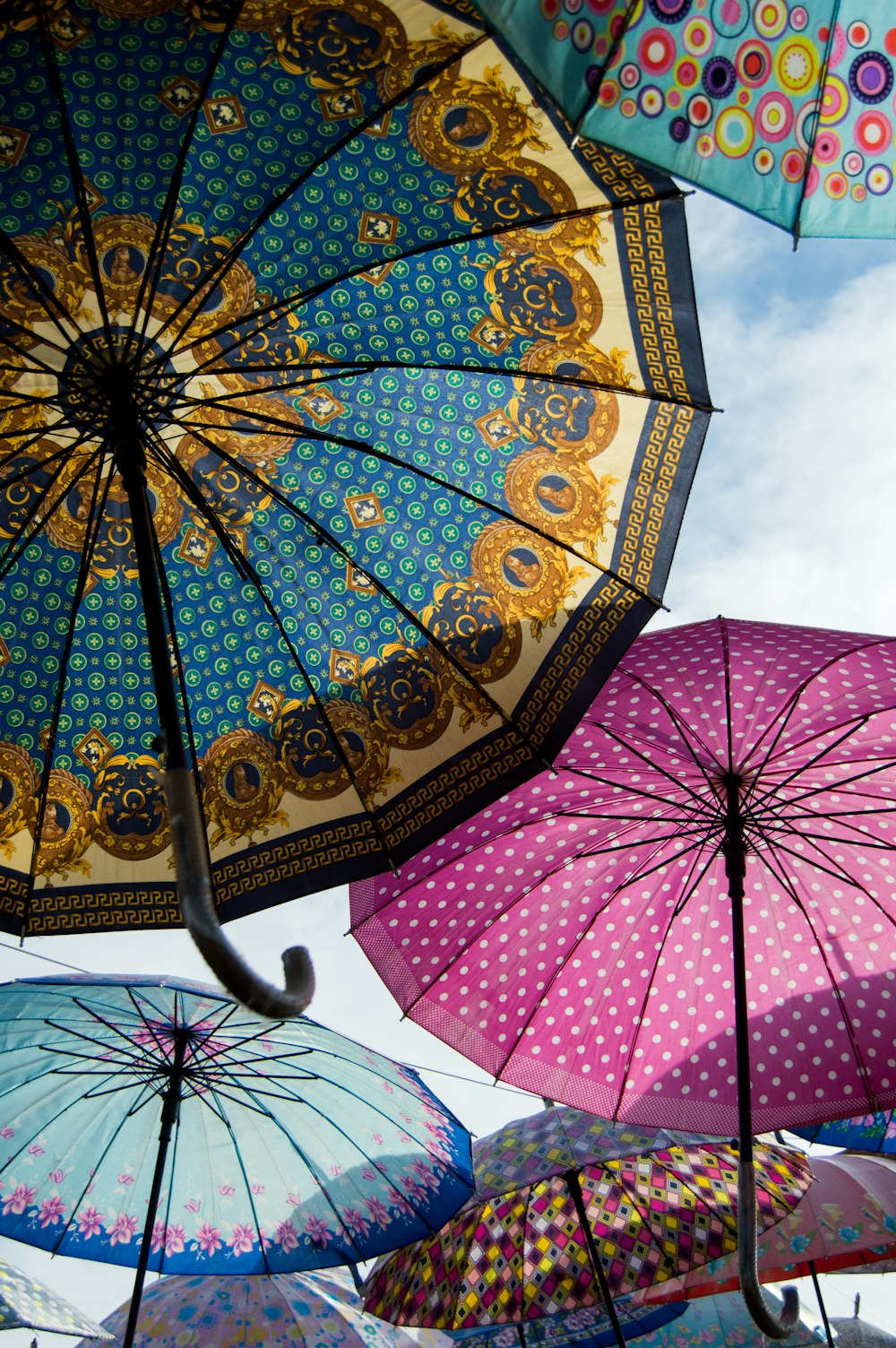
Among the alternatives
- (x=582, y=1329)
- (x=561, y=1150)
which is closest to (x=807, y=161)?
(x=561, y=1150)

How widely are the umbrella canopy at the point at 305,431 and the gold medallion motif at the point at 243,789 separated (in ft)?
0.04

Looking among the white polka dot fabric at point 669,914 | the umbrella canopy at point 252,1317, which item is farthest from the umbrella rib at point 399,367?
the umbrella canopy at point 252,1317

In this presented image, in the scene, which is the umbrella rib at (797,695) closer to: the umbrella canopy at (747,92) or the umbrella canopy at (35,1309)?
the umbrella canopy at (747,92)

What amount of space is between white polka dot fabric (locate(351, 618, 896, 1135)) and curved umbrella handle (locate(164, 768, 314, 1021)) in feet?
7.90

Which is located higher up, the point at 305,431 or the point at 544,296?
the point at 544,296

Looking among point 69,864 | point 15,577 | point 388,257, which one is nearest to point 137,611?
point 15,577

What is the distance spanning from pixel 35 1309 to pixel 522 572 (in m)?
5.43

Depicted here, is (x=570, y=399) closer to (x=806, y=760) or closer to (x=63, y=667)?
(x=806, y=760)

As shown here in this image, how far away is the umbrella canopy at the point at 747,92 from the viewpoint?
2672 mm

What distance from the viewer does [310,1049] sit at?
5.53 meters

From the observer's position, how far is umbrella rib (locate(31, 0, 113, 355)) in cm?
297

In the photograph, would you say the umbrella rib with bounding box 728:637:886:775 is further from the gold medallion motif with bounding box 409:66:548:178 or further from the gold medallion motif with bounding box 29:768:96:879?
the gold medallion motif with bounding box 29:768:96:879

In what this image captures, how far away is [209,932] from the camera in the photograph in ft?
7.92

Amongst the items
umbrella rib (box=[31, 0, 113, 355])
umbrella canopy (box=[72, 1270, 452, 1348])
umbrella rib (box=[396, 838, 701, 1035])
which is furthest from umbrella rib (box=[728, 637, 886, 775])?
umbrella canopy (box=[72, 1270, 452, 1348])
